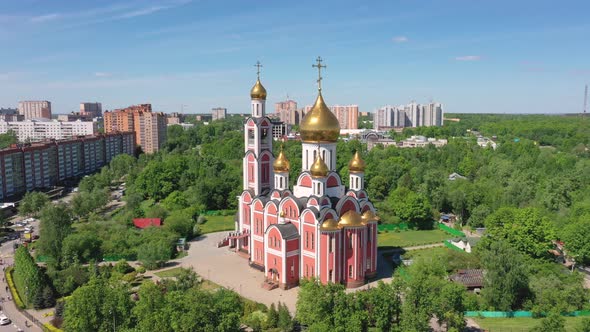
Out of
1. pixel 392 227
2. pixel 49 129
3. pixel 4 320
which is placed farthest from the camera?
pixel 49 129

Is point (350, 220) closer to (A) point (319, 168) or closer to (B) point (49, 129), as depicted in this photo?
(A) point (319, 168)

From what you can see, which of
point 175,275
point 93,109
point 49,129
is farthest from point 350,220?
point 93,109

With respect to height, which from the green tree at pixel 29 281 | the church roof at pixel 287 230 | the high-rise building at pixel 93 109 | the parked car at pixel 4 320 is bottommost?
the parked car at pixel 4 320

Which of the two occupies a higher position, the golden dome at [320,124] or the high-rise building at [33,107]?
the high-rise building at [33,107]

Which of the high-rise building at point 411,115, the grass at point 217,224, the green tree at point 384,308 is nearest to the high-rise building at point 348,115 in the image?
the high-rise building at point 411,115

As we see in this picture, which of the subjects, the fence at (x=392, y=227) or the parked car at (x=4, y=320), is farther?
the fence at (x=392, y=227)

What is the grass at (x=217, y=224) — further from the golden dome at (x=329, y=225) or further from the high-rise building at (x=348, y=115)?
the high-rise building at (x=348, y=115)

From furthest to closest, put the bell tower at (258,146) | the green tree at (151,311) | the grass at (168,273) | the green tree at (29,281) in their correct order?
the bell tower at (258,146) < the grass at (168,273) < the green tree at (29,281) < the green tree at (151,311)

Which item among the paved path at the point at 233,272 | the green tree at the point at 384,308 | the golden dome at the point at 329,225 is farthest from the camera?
the paved path at the point at 233,272

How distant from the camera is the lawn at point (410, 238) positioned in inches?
1427

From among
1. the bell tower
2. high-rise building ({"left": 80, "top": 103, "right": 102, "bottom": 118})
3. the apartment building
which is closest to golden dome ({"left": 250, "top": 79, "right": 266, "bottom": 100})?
the bell tower

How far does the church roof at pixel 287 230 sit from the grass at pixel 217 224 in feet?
45.9

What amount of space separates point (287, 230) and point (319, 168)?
156 inches

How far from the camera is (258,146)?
31109 mm
